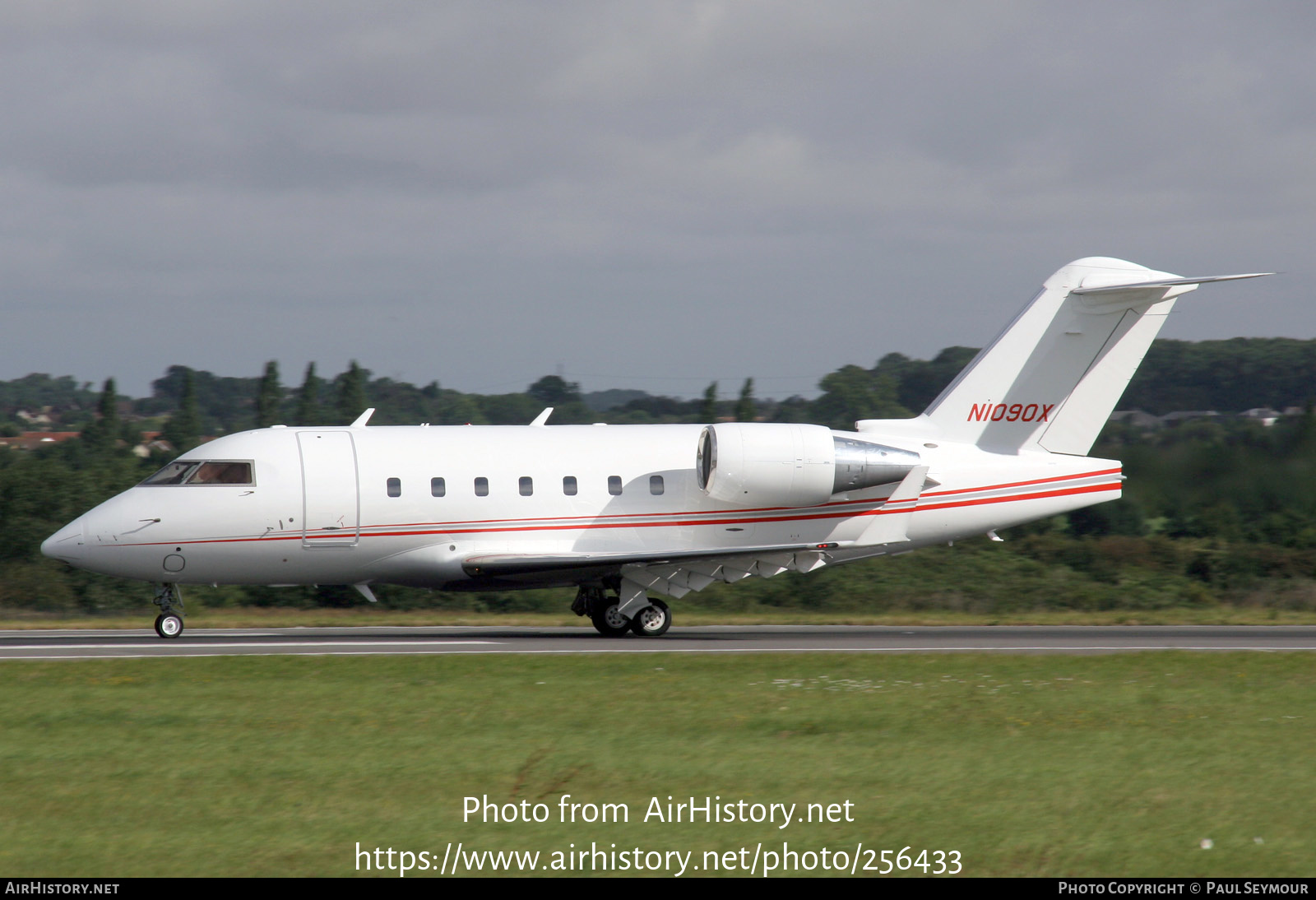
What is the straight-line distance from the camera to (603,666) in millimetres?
18672

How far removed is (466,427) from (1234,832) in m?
16.3

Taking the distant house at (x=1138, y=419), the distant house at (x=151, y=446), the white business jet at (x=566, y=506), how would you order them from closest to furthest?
the white business jet at (x=566, y=506) < the distant house at (x=1138, y=419) < the distant house at (x=151, y=446)

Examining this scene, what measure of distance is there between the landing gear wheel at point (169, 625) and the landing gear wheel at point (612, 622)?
7177mm

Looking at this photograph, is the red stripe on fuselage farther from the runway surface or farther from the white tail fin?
the runway surface

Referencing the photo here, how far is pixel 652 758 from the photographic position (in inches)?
502

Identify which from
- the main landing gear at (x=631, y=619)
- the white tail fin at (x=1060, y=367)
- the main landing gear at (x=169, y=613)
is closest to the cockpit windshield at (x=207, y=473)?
the main landing gear at (x=169, y=613)

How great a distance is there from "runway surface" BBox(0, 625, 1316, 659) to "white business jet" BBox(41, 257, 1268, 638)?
1.04m

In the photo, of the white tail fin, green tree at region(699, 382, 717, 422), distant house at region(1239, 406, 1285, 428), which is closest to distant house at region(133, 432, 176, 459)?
green tree at region(699, 382, 717, 422)

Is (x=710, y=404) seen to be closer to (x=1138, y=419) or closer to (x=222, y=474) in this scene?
(x=1138, y=419)

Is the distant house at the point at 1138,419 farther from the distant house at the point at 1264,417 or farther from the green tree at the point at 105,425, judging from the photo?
the green tree at the point at 105,425

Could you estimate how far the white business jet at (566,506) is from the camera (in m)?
22.5

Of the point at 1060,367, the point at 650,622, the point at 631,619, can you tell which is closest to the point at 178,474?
the point at 631,619

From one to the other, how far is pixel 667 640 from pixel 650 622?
1.68 ft

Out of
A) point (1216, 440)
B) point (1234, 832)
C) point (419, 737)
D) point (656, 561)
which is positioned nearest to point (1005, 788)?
point (1234, 832)
